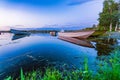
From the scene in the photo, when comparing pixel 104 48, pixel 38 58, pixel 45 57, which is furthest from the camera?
pixel 104 48

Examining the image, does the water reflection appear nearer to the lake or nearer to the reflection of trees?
the lake

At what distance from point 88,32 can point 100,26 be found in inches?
919

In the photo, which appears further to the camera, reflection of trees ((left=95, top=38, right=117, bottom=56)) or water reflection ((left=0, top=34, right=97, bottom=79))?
reflection of trees ((left=95, top=38, right=117, bottom=56))

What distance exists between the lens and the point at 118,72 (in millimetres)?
4875

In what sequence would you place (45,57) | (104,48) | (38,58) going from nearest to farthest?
(38,58) → (45,57) → (104,48)

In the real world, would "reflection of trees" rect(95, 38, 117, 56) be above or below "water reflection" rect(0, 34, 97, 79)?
above

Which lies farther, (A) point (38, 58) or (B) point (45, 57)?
(B) point (45, 57)

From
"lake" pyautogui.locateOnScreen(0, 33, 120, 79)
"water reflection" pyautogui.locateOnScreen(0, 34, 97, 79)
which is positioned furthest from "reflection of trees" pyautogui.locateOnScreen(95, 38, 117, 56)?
"water reflection" pyautogui.locateOnScreen(0, 34, 97, 79)

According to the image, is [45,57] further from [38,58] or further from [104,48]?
[104,48]

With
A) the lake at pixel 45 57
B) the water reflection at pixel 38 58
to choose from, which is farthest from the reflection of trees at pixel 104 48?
the water reflection at pixel 38 58

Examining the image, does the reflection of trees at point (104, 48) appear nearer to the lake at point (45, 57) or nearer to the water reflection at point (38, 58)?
the lake at point (45, 57)

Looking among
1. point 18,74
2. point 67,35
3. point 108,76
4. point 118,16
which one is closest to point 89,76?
point 108,76

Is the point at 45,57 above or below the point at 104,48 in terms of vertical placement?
below

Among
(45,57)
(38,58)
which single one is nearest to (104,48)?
(45,57)
